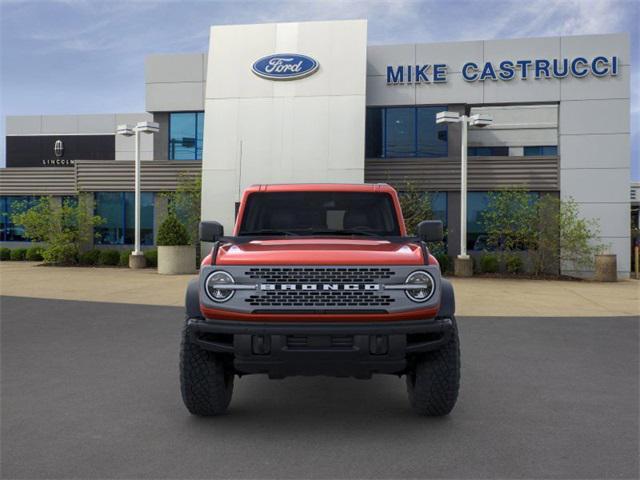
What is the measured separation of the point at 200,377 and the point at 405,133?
20890 mm

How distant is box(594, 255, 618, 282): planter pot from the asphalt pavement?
43.5ft

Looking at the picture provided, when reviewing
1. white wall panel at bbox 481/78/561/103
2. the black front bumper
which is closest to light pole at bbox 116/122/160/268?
white wall panel at bbox 481/78/561/103

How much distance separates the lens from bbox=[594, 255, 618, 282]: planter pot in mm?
20000

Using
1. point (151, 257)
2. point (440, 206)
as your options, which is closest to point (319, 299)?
point (440, 206)

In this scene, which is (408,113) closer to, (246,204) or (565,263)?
(565,263)

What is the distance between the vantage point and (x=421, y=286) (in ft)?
14.4

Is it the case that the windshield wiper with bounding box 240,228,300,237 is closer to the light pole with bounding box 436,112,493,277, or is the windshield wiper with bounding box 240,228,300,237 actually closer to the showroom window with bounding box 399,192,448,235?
the light pole with bounding box 436,112,493,277

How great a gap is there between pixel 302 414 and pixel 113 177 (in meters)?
23.6

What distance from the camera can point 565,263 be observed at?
2191 cm

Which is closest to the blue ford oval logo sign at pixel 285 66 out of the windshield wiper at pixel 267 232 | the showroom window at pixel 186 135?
the showroom window at pixel 186 135

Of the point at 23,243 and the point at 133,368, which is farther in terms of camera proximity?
the point at 23,243

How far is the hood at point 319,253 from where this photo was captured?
4398 millimetres

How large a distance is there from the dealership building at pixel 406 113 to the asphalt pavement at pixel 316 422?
14721 millimetres

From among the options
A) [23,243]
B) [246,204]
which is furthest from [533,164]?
[23,243]
